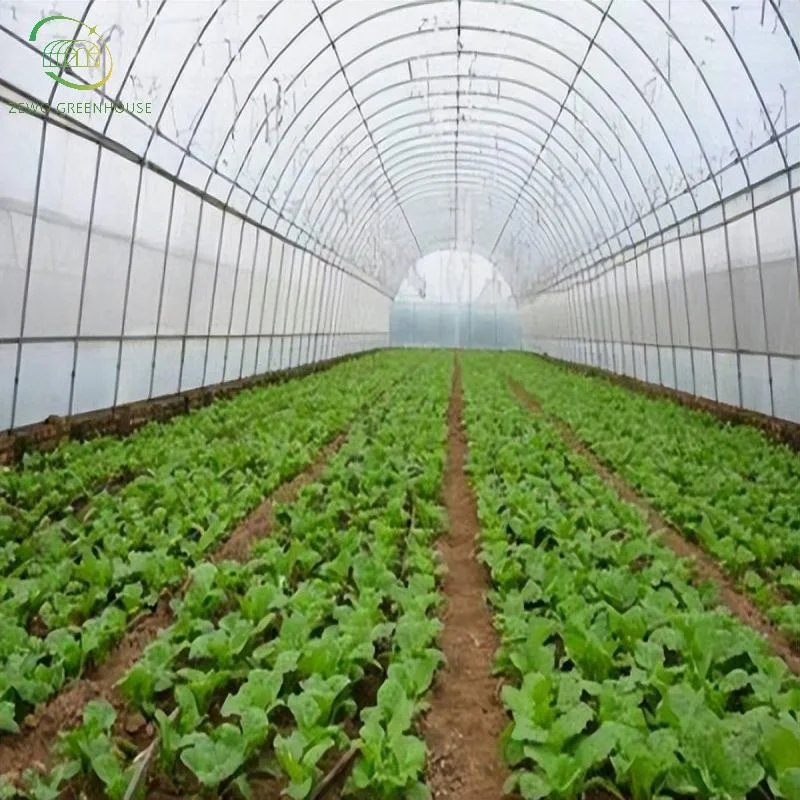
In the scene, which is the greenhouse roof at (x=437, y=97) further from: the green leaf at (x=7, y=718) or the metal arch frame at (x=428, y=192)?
the green leaf at (x=7, y=718)

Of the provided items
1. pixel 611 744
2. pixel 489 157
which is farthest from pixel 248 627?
pixel 489 157

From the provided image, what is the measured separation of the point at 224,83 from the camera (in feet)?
45.2

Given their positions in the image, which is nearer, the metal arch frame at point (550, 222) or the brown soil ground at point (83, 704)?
the brown soil ground at point (83, 704)

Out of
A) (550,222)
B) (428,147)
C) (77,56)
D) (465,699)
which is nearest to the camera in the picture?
(465,699)

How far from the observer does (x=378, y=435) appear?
463 inches

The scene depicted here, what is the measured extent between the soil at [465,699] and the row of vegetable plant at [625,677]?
0.13m

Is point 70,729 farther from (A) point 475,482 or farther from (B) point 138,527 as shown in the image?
(A) point 475,482

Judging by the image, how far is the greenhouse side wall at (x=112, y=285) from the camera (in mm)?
9484

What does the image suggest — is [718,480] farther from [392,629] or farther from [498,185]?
[498,185]

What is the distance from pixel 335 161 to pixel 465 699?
1930 cm

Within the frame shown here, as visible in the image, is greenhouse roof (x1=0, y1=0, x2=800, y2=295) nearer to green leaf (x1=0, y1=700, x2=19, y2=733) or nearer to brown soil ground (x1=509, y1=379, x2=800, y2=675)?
brown soil ground (x1=509, y1=379, x2=800, y2=675)

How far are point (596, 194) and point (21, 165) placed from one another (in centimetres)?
1740

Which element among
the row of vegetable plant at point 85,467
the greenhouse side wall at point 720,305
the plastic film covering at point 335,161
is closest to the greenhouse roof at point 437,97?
the plastic film covering at point 335,161

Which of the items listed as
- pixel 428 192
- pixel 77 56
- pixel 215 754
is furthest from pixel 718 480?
pixel 428 192
